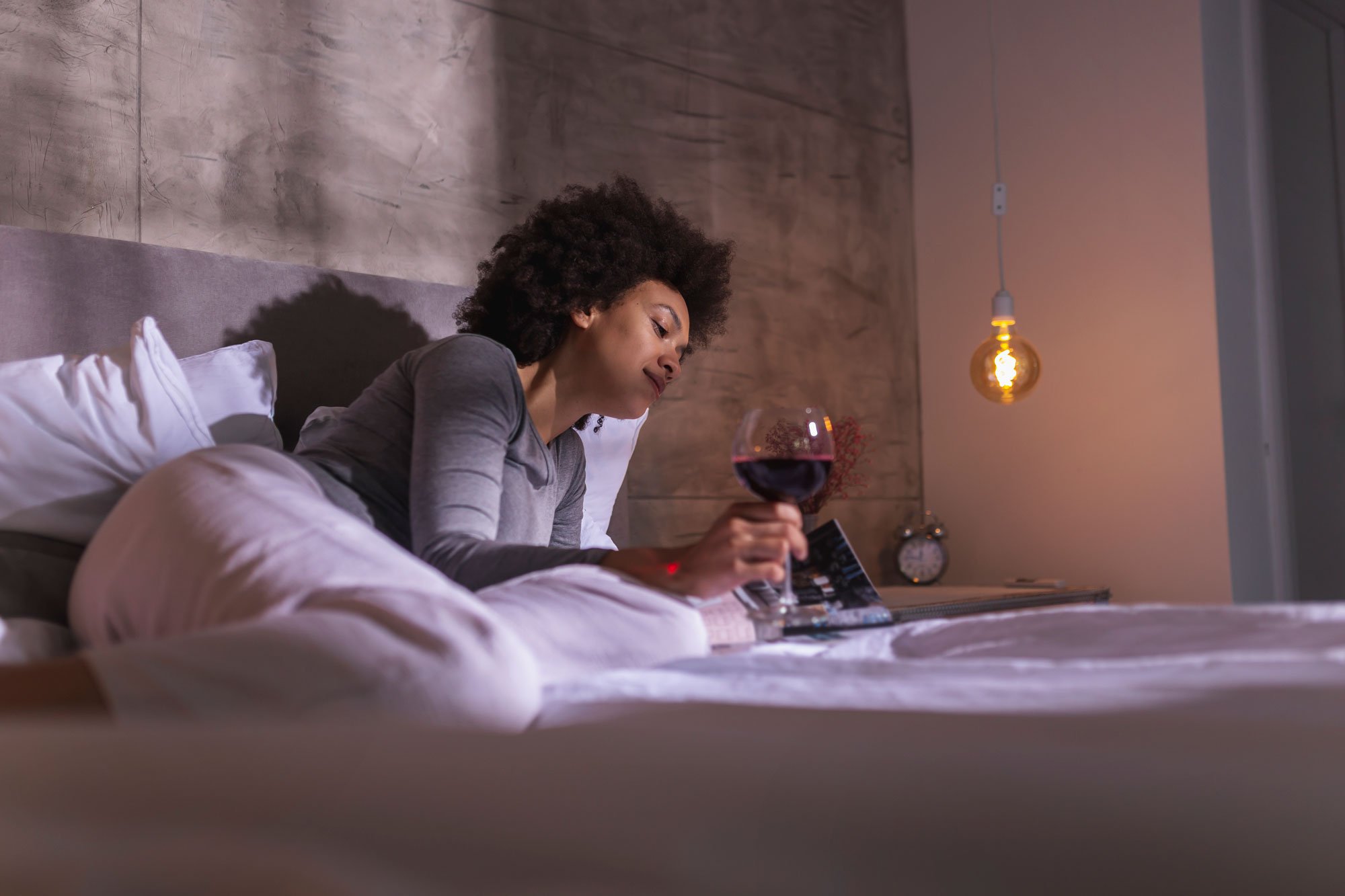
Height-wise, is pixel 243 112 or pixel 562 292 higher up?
pixel 243 112

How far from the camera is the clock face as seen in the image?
3441mm

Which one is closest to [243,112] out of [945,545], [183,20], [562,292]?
[183,20]

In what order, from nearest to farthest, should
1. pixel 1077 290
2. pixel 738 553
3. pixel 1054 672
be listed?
1. pixel 1054 672
2. pixel 738 553
3. pixel 1077 290

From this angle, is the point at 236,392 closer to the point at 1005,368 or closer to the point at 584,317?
the point at 584,317

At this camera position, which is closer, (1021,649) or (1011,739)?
(1011,739)

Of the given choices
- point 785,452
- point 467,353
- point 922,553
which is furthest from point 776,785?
point 922,553

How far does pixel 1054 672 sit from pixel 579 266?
136 centimetres

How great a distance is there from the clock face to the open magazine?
2.00 metres

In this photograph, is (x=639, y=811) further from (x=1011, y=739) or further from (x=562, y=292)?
(x=562, y=292)

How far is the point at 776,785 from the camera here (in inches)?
23.1

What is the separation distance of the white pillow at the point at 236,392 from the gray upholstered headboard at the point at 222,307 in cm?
13

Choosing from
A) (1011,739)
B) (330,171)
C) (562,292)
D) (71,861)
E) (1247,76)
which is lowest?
(71,861)

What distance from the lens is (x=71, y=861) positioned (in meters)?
0.72

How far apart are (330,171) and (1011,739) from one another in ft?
7.22
